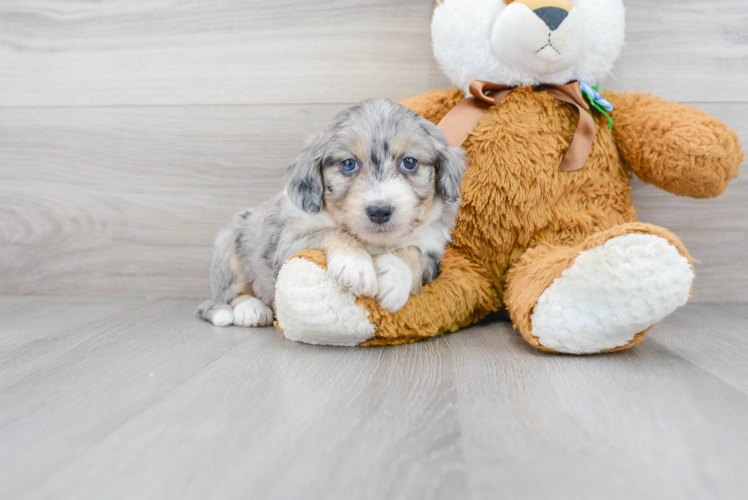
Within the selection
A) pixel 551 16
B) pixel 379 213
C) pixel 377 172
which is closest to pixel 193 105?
pixel 377 172

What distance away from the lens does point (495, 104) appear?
7.18 ft

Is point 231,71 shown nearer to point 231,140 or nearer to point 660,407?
point 231,140

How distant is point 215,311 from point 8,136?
5.32 ft

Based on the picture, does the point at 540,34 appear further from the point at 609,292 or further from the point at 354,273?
the point at 354,273

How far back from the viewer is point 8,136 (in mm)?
2922

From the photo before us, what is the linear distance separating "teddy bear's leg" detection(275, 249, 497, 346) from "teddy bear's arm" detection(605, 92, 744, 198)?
3.13 feet

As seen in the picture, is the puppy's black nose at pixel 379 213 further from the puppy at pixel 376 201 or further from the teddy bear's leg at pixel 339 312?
the teddy bear's leg at pixel 339 312

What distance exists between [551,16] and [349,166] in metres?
0.91

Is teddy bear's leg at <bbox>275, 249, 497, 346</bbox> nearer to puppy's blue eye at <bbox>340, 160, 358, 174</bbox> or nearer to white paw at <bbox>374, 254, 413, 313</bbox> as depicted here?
white paw at <bbox>374, 254, 413, 313</bbox>

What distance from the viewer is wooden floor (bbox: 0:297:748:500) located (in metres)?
0.97

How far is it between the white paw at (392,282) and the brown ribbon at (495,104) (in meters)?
0.58

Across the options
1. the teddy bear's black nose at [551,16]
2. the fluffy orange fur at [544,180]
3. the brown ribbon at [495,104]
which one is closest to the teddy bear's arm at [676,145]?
the fluffy orange fur at [544,180]

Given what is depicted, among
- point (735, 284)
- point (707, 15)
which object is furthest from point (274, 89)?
point (735, 284)

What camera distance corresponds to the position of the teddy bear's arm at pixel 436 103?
2.32 meters
